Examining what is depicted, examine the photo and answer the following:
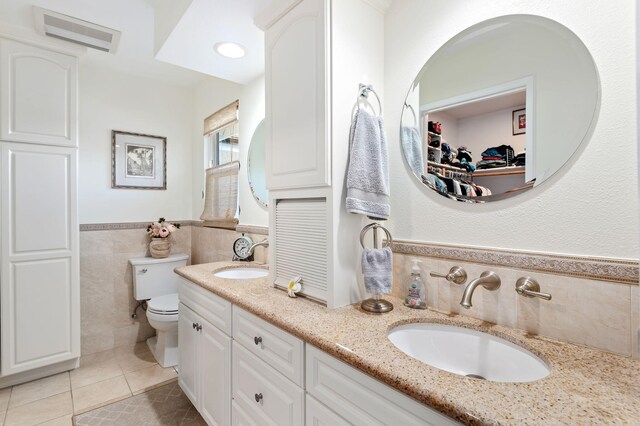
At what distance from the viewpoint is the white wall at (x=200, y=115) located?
283cm

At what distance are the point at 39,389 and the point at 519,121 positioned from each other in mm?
3343

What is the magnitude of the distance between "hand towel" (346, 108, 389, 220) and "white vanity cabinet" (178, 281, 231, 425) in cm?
82

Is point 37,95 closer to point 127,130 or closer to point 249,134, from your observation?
point 127,130

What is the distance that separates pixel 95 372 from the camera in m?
2.40

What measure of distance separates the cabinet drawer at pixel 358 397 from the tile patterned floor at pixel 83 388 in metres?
1.88

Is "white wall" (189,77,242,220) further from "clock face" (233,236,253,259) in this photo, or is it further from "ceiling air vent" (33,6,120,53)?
Answer: "clock face" (233,236,253,259)

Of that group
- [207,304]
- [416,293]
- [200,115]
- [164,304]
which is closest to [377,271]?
[416,293]

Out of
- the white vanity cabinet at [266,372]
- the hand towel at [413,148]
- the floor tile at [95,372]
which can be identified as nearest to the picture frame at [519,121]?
the hand towel at [413,148]

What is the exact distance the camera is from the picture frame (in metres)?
1.05

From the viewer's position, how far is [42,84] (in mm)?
2184

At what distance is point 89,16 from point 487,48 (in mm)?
2430

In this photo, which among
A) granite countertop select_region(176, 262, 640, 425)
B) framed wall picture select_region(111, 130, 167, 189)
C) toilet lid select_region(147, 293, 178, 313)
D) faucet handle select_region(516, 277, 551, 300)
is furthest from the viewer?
framed wall picture select_region(111, 130, 167, 189)

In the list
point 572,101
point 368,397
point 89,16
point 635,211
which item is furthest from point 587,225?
point 89,16

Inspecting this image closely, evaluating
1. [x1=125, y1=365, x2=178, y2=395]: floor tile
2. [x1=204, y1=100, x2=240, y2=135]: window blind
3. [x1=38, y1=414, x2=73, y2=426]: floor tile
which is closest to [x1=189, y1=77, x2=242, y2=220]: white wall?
[x1=204, y1=100, x2=240, y2=135]: window blind
